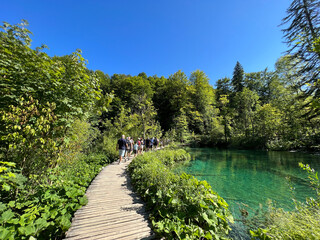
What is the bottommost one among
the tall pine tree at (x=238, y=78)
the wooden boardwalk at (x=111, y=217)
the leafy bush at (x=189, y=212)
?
the wooden boardwalk at (x=111, y=217)

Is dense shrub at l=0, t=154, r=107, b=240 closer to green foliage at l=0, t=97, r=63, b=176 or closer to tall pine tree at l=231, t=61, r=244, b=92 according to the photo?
green foliage at l=0, t=97, r=63, b=176

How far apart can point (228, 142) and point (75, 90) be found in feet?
89.5

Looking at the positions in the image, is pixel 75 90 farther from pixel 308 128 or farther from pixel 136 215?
pixel 308 128

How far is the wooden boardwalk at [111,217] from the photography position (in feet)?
8.53

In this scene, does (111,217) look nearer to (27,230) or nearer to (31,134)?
(27,230)

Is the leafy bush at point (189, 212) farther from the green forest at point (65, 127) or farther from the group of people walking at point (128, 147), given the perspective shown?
the group of people walking at point (128, 147)

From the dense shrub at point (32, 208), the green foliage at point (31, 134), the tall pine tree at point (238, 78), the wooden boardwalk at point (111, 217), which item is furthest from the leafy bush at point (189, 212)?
the tall pine tree at point (238, 78)

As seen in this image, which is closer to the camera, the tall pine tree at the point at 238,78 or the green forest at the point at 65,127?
the green forest at the point at 65,127

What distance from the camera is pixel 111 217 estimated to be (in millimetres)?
3174

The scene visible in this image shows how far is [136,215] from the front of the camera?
330 centimetres

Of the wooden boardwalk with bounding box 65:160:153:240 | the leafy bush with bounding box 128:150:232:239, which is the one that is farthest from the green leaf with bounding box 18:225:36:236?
the leafy bush with bounding box 128:150:232:239

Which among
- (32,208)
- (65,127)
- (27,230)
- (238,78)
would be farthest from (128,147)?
(238,78)

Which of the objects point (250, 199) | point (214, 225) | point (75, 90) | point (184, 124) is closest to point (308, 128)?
point (250, 199)

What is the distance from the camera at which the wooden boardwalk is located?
102 inches
